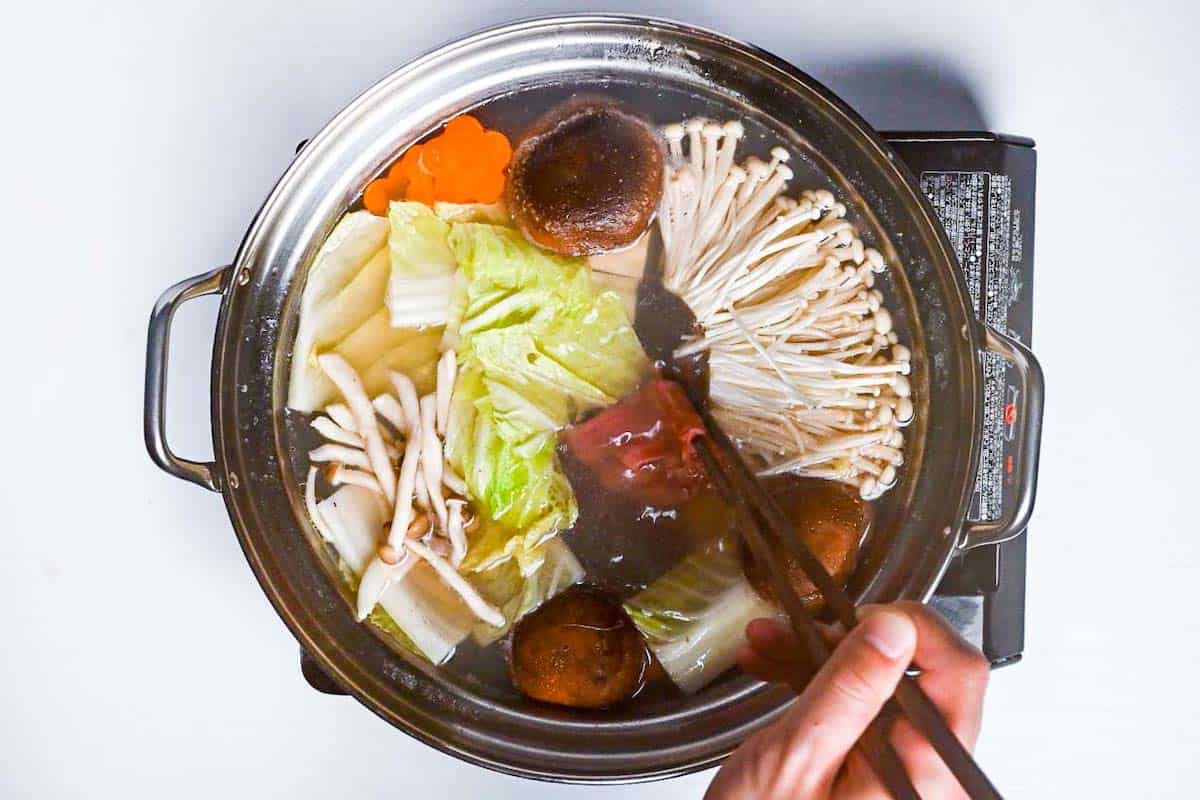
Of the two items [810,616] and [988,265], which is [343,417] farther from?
[988,265]

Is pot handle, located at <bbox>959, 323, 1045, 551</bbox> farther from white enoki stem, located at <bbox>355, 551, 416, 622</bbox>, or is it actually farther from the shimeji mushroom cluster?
white enoki stem, located at <bbox>355, 551, 416, 622</bbox>

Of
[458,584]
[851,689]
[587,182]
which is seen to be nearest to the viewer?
[851,689]

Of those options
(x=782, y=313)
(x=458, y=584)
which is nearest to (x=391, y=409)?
(x=458, y=584)

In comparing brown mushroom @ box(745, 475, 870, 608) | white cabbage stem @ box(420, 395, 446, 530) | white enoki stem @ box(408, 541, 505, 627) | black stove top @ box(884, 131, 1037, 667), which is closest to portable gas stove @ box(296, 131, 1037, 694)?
black stove top @ box(884, 131, 1037, 667)

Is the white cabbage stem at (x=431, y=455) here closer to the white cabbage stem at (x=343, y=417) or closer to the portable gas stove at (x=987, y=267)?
the white cabbage stem at (x=343, y=417)

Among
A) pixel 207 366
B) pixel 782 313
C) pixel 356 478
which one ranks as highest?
pixel 782 313

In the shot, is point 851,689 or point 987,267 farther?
point 987,267

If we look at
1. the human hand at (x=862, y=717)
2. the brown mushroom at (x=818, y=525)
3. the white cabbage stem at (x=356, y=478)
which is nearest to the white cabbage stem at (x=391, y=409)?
the white cabbage stem at (x=356, y=478)
